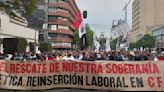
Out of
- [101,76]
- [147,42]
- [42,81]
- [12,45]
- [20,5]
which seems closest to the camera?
[101,76]

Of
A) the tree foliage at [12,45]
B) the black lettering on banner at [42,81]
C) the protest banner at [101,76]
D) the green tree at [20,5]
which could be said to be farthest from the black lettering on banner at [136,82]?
the tree foliage at [12,45]

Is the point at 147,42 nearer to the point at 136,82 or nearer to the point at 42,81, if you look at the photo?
the point at 136,82

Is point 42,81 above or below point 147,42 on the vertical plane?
below

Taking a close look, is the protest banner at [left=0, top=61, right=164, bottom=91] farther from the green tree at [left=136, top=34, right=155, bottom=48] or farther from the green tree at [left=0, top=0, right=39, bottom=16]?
the green tree at [left=136, top=34, right=155, bottom=48]

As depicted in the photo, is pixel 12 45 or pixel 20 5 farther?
pixel 12 45

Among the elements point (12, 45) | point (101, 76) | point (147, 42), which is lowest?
point (101, 76)

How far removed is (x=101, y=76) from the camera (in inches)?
662

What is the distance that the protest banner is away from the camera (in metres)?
16.7

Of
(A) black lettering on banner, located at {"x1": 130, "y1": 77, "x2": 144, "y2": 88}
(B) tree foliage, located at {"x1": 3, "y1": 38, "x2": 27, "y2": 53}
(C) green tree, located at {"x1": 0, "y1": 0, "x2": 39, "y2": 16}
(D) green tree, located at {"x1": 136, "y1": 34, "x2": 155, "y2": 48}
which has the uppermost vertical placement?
(D) green tree, located at {"x1": 136, "y1": 34, "x2": 155, "y2": 48}

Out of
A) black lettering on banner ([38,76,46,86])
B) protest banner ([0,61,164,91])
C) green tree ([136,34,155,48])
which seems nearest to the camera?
protest banner ([0,61,164,91])

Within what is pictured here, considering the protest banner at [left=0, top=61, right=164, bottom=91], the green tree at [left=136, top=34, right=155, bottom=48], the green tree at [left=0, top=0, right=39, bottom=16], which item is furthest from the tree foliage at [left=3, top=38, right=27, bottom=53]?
the green tree at [left=136, top=34, right=155, bottom=48]

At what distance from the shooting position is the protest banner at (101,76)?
16.7m

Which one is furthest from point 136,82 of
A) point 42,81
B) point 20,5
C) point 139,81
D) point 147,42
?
point 147,42

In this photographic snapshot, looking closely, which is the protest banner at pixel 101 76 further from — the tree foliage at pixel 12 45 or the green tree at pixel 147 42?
the green tree at pixel 147 42
